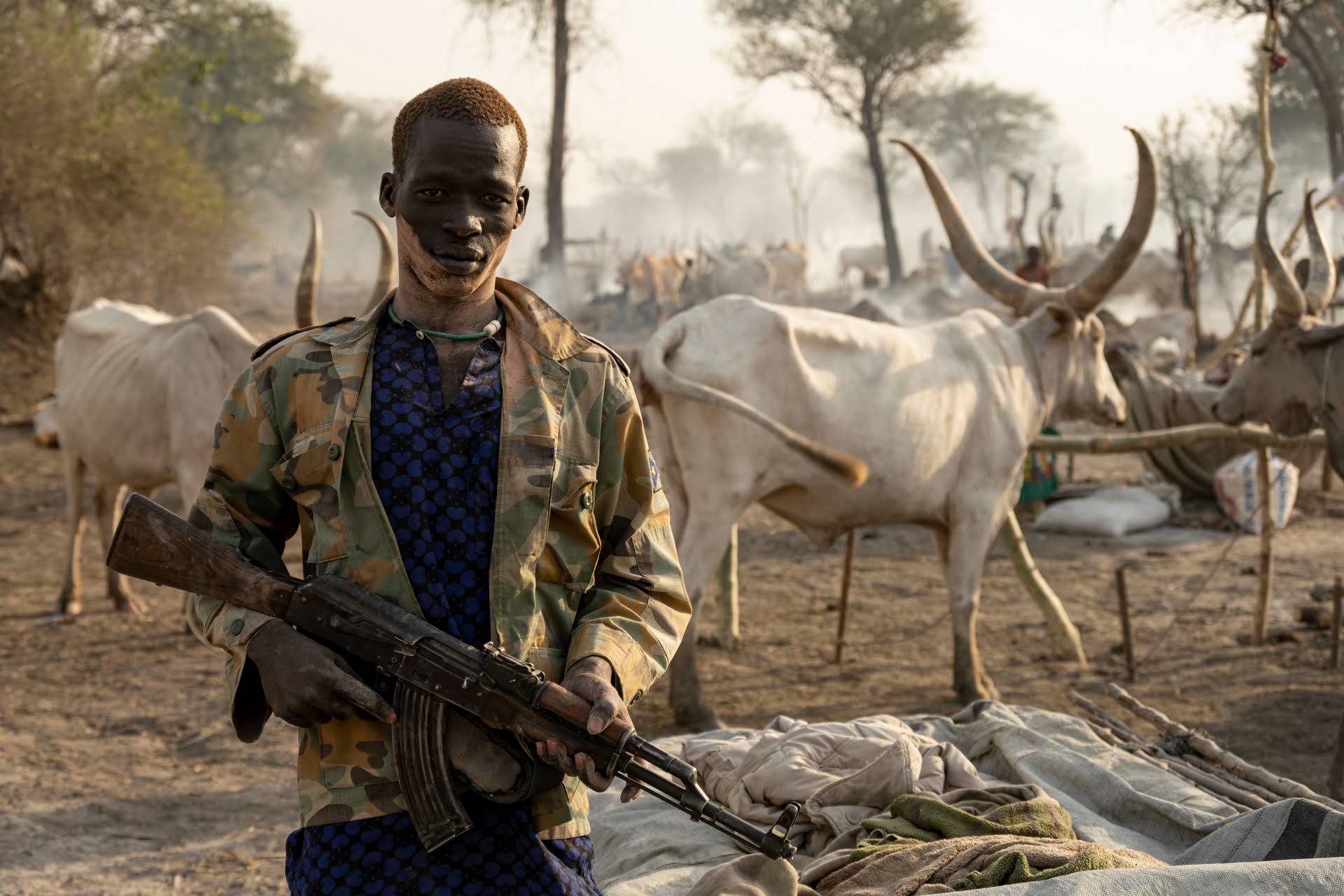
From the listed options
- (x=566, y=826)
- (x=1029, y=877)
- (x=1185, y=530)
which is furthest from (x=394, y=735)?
(x=1185, y=530)

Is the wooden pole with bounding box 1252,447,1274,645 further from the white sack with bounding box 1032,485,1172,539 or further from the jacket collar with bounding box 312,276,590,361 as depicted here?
the jacket collar with bounding box 312,276,590,361

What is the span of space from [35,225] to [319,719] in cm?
1427

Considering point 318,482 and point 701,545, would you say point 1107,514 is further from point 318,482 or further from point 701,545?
point 318,482

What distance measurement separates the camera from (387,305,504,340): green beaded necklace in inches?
80.5

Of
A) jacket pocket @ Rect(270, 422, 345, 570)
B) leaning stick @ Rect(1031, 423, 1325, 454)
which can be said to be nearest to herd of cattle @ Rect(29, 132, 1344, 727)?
leaning stick @ Rect(1031, 423, 1325, 454)

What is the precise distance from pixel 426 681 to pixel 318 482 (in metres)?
0.35

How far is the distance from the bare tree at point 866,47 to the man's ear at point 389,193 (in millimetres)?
24236

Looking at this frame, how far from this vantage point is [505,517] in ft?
6.37

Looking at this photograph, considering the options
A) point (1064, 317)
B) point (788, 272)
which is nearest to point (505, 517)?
point (1064, 317)

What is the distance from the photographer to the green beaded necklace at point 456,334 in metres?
2.04

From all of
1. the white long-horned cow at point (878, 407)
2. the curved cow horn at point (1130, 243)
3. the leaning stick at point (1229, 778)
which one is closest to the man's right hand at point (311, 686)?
the leaning stick at point (1229, 778)

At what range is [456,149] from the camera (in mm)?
1958

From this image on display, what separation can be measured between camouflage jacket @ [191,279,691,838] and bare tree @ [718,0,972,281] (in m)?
24.3

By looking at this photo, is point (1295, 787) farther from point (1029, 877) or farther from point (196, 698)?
point (196, 698)
